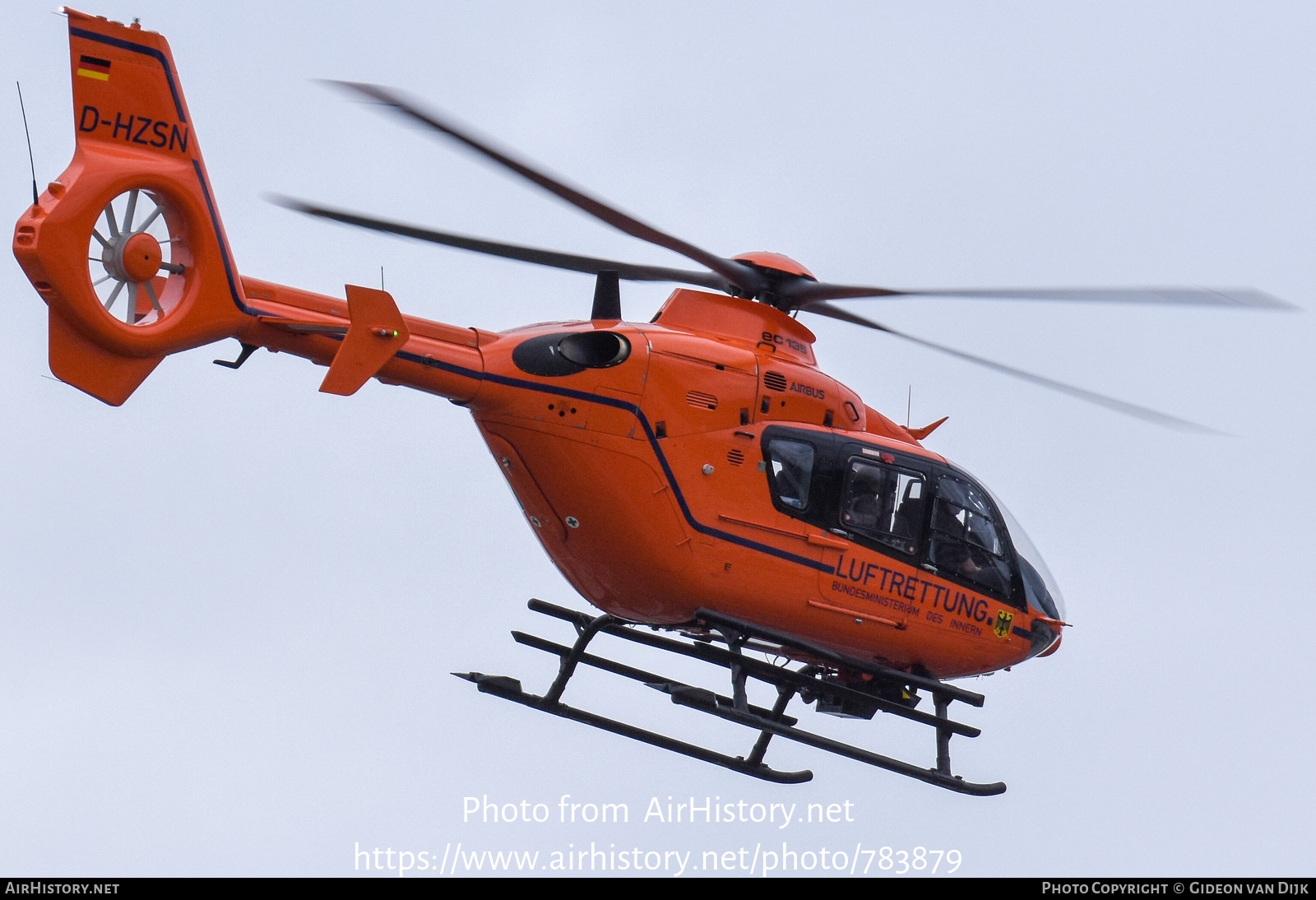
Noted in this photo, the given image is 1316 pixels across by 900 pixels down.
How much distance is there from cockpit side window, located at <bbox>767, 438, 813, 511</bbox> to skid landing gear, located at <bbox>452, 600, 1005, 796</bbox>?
46.6 inches

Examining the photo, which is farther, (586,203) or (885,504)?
(885,504)

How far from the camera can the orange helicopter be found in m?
11.6

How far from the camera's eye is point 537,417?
44.4 feet

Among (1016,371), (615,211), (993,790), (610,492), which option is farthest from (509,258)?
(993,790)

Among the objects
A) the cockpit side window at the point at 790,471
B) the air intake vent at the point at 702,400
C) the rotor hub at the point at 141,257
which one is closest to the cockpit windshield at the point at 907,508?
the cockpit side window at the point at 790,471

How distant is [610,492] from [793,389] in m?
2.15

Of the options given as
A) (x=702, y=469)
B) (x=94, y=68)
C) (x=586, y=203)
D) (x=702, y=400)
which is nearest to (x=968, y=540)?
(x=702, y=469)

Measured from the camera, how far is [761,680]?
1484 centimetres

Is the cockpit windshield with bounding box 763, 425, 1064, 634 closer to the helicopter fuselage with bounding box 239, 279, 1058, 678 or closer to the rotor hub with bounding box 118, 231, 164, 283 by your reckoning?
the helicopter fuselage with bounding box 239, 279, 1058, 678

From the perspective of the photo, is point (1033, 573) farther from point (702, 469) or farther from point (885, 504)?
point (702, 469)

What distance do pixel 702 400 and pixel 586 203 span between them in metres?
2.18

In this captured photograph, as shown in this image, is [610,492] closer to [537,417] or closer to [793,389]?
[537,417]

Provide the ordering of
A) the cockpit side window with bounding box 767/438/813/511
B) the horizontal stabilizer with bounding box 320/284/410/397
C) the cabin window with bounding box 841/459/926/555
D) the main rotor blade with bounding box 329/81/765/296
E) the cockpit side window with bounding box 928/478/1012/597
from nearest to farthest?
the main rotor blade with bounding box 329/81/765/296 < the horizontal stabilizer with bounding box 320/284/410/397 < the cockpit side window with bounding box 767/438/813/511 < the cabin window with bounding box 841/459/926/555 < the cockpit side window with bounding box 928/478/1012/597

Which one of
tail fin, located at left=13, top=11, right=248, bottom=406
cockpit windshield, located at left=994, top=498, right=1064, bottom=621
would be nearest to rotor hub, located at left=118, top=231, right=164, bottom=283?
tail fin, located at left=13, top=11, right=248, bottom=406
